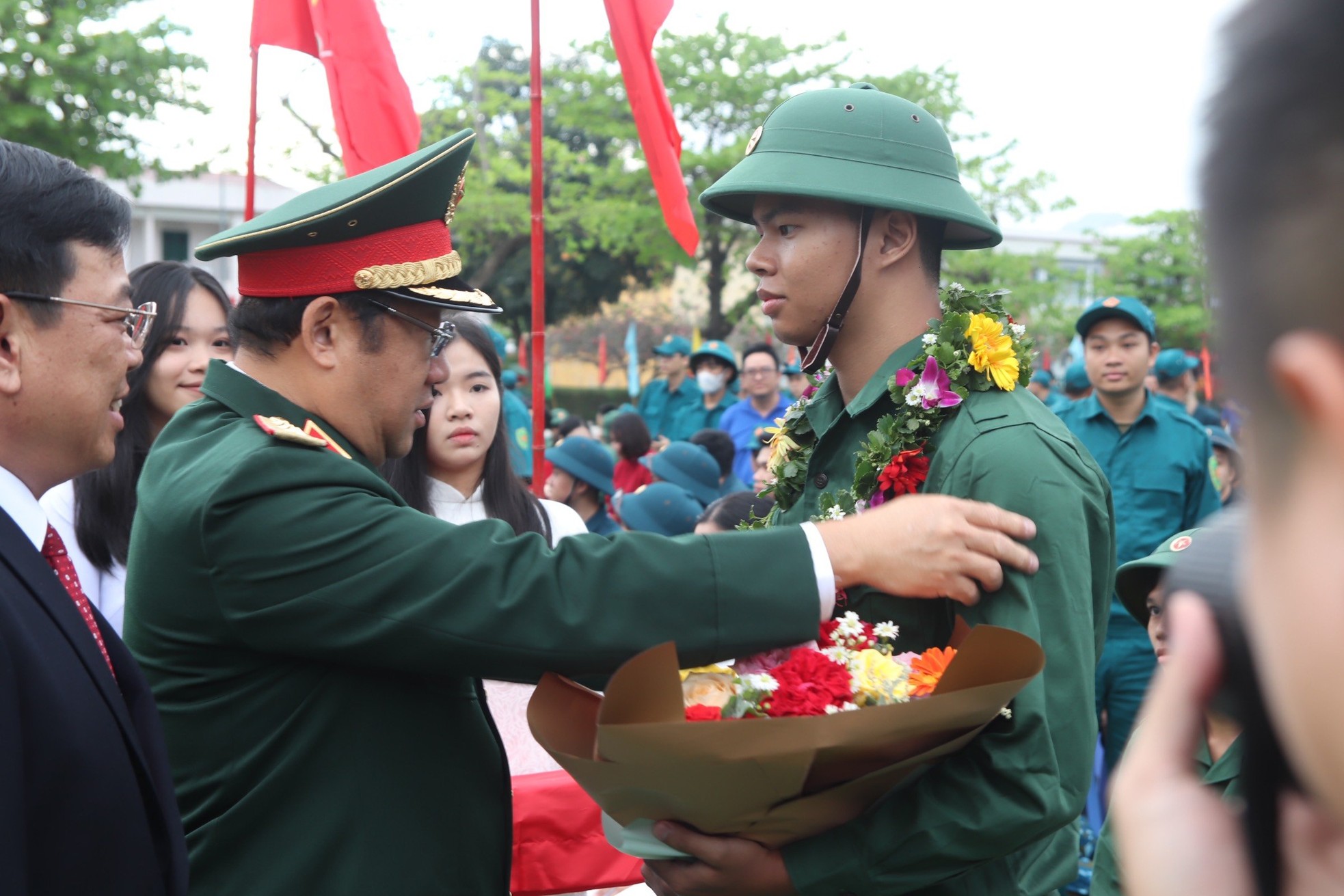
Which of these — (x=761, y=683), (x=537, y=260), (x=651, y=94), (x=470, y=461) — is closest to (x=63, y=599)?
(x=761, y=683)

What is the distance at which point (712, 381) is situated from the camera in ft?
37.2

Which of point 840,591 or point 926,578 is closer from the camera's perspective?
point 926,578

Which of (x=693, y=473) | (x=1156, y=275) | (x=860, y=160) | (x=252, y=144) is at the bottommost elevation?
(x=693, y=473)

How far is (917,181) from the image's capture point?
2498mm

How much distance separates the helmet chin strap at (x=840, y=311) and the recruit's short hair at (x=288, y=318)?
36.3 inches

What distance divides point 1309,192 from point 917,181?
2.01m

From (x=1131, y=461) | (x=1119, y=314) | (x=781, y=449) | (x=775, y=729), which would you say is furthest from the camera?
(x=1119, y=314)

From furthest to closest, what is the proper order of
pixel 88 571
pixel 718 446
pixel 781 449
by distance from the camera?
pixel 718 446 < pixel 88 571 < pixel 781 449

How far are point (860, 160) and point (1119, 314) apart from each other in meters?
4.18

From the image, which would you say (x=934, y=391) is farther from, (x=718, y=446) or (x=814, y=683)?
(x=718, y=446)

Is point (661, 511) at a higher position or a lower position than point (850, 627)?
lower

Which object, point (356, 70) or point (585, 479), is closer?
point (356, 70)

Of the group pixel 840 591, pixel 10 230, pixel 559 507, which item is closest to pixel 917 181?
pixel 840 591

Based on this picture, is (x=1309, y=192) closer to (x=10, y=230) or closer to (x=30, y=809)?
(x=30, y=809)
